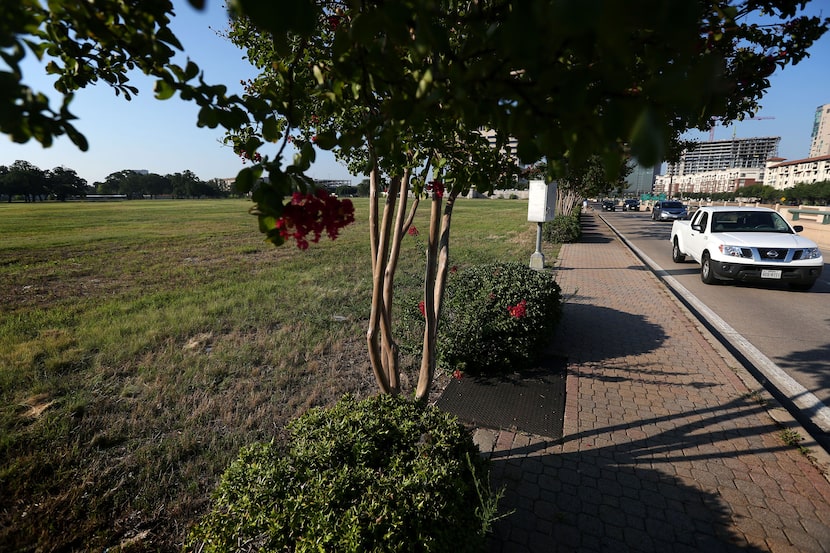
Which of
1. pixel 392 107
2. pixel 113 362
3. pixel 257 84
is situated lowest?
pixel 113 362

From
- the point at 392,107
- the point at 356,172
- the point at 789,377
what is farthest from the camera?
the point at 789,377

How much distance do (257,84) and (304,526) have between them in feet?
8.75

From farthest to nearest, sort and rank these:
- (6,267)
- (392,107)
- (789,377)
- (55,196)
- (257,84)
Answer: (55,196)
(6,267)
(789,377)
(257,84)
(392,107)

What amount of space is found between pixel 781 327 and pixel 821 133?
188312mm

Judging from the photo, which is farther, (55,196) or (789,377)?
(55,196)

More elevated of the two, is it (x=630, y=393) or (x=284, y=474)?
(x=284, y=474)

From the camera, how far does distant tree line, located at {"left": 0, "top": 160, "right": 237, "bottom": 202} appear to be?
220ft

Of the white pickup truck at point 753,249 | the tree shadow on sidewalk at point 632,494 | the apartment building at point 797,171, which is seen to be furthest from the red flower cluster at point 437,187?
the apartment building at point 797,171

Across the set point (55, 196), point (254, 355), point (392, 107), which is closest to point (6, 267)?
point (254, 355)

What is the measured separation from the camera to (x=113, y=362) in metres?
5.37

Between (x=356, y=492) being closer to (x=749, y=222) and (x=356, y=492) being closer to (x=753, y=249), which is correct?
(x=753, y=249)

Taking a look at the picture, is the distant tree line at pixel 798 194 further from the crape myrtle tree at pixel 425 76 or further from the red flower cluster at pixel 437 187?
the crape myrtle tree at pixel 425 76

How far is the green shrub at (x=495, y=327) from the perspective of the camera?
482 centimetres

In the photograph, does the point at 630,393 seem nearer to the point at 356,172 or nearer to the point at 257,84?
the point at 356,172
